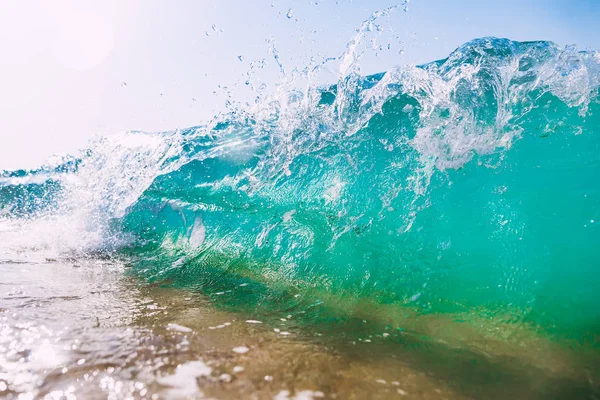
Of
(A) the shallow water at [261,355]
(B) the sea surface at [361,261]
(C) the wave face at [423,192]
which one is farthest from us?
(C) the wave face at [423,192]

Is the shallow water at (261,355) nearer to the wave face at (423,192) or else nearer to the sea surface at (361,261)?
the sea surface at (361,261)

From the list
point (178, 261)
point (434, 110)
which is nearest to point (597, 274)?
point (434, 110)

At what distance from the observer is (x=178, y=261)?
154 inches

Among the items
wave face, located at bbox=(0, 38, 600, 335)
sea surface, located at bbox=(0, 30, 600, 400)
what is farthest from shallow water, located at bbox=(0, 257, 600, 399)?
wave face, located at bbox=(0, 38, 600, 335)

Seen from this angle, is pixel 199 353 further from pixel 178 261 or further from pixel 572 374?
pixel 178 261

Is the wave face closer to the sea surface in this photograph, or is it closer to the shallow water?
the sea surface

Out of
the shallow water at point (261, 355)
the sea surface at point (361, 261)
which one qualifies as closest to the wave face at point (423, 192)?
the sea surface at point (361, 261)

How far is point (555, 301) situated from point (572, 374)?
70cm

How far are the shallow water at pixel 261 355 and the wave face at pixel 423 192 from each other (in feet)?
1.37

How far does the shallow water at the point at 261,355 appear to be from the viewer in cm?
116

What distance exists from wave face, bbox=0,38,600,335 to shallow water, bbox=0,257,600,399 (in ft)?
1.37

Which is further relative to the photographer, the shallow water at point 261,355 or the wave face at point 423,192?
the wave face at point 423,192

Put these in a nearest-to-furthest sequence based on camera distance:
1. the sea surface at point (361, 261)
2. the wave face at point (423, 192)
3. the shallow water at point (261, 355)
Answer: the shallow water at point (261, 355) < the sea surface at point (361, 261) < the wave face at point (423, 192)

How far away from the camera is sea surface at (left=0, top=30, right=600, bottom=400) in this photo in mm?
1297
